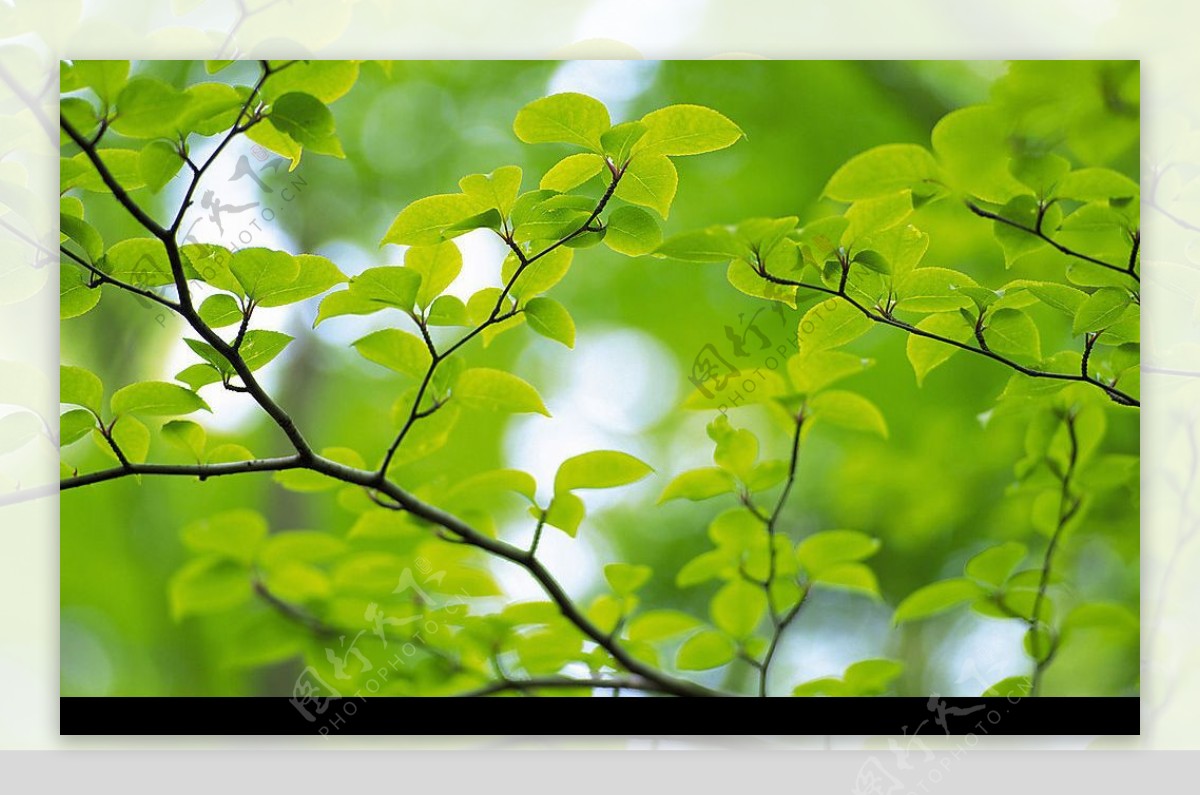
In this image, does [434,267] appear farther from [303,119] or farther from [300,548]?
[300,548]

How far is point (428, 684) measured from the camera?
1172 millimetres

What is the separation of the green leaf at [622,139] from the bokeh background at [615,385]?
1.21 ft

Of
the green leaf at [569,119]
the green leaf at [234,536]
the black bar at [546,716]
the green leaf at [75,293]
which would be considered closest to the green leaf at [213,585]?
the green leaf at [234,536]

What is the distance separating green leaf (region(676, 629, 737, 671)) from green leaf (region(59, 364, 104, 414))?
2.47ft

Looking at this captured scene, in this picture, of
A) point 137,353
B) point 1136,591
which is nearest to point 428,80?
point 137,353

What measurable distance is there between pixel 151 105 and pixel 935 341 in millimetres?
864

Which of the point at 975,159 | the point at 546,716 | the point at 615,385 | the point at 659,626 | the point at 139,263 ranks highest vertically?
the point at 975,159

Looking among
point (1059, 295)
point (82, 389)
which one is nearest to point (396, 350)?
point (82, 389)

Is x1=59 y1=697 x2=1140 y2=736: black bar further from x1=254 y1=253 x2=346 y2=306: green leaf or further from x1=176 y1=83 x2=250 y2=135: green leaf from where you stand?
x1=176 y1=83 x2=250 y2=135: green leaf

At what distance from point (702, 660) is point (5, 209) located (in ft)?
3.59

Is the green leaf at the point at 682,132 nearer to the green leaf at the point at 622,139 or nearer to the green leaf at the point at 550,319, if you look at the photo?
the green leaf at the point at 622,139

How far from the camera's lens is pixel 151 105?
0.88 metres

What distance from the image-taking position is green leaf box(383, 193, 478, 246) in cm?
89

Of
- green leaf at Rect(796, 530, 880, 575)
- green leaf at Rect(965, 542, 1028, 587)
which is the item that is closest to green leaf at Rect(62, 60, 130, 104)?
green leaf at Rect(796, 530, 880, 575)
